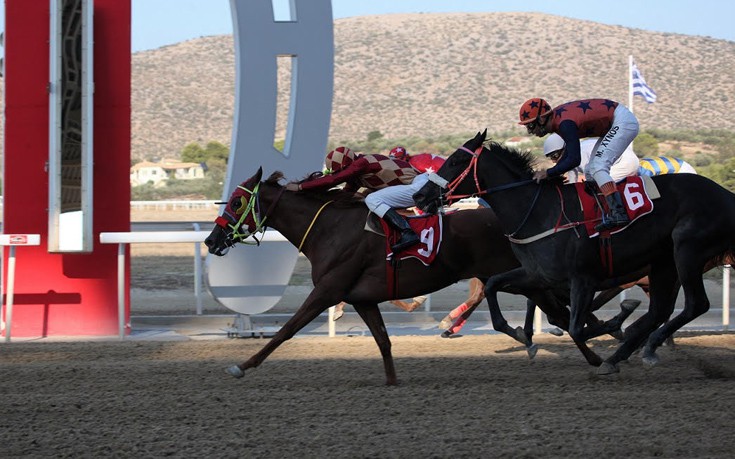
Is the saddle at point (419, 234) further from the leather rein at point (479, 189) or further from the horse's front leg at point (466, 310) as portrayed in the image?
the horse's front leg at point (466, 310)

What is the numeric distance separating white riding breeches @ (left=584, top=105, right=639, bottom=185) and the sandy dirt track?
51.1 inches

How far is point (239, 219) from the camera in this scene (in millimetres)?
7141

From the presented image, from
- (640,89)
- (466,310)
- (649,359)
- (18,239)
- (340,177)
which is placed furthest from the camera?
(640,89)

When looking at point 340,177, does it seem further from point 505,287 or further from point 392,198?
point 505,287

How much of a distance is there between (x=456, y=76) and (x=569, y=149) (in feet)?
226

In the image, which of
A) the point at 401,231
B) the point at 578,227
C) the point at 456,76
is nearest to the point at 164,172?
the point at 456,76

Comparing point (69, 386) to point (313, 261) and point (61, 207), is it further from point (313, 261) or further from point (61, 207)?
point (61, 207)

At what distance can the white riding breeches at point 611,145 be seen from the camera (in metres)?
6.61

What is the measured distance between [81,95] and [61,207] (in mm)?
966

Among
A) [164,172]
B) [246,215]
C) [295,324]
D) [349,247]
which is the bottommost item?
[295,324]

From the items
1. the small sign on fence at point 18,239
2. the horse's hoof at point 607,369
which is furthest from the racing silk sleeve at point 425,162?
the small sign on fence at point 18,239

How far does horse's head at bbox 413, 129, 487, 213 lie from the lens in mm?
6395

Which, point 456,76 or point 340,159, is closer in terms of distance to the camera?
point 340,159

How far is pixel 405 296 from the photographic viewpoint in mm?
7016
